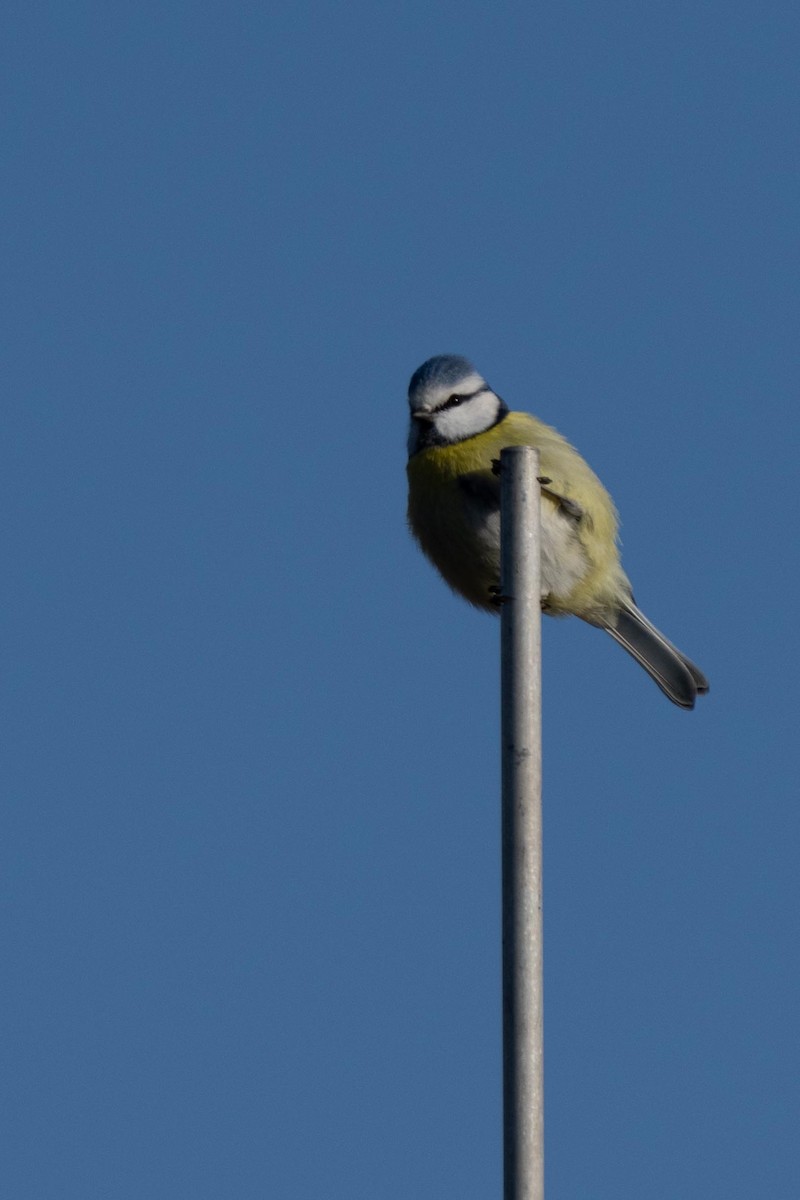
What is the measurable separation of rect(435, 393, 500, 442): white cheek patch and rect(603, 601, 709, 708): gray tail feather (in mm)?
1114

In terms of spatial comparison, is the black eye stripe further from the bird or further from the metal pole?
the metal pole

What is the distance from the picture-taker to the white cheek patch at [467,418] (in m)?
5.94

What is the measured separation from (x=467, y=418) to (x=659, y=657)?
140 centimetres

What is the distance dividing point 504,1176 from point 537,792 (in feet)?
2.03

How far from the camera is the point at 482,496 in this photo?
5.67 m

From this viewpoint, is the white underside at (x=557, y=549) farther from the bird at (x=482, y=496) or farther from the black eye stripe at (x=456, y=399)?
the black eye stripe at (x=456, y=399)

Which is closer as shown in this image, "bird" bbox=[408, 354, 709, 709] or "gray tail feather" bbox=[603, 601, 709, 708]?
"bird" bbox=[408, 354, 709, 709]

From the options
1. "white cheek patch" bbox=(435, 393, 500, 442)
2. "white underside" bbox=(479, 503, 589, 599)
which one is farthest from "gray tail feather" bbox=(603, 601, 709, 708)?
"white cheek patch" bbox=(435, 393, 500, 442)

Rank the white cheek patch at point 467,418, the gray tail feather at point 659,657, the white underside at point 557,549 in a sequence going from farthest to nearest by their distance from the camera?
the gray tail feather at point 659,657
the white cheek patch at point 467,418
the white underside at point 557,549

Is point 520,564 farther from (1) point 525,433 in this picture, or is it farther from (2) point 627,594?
(2) point 627,594

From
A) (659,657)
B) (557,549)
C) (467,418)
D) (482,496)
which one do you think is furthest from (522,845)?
(659,657)

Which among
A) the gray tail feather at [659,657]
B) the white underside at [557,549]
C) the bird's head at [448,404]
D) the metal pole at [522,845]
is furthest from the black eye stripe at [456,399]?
the metal pole at [522,845]

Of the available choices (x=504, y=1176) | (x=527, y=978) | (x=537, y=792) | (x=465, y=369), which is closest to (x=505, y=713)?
(x=537, y=792)

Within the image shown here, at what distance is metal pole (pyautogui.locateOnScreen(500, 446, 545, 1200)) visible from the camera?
2680 mm
